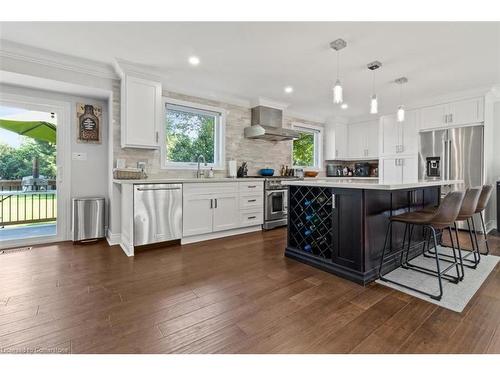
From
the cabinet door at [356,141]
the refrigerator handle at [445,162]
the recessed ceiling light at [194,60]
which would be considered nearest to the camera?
the recessed ceiling light at [194,60]

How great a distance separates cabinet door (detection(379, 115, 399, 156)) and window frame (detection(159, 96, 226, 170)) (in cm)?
339

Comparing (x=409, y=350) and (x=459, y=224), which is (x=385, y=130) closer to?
(x=459, y=224)

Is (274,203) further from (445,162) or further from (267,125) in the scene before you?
(445,162)

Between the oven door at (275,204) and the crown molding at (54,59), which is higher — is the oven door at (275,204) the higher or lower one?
the lower one

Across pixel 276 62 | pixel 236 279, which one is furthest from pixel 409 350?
pixel 276 62

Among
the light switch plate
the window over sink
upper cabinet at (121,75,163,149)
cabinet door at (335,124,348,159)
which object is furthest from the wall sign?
cabinet door at (335,124,348,159)

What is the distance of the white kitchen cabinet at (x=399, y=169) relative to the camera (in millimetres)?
4926

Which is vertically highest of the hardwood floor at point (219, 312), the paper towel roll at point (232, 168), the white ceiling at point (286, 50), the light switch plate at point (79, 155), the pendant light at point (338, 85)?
the white ceiling at point (286, 50)

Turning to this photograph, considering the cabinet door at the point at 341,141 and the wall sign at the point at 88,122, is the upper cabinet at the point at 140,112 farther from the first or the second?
the cabinet door at the point at 341,141

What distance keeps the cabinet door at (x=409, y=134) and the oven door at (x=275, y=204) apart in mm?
2591

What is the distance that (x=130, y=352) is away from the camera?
1398 mm

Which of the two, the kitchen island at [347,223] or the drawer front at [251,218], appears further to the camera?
the drawer front at [251,218]

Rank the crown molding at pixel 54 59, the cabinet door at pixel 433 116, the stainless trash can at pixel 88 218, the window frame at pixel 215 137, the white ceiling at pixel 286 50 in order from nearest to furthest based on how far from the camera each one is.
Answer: the white ceiling at pixel 286 50
the crown molding at pixel 54 59
the stainless trash can at pixel 88 218
the window frame at pixel 215 137
the cabinet door at pixel 433 116

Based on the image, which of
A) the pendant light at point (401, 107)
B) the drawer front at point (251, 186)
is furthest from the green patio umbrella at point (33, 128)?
the pendant light at point (401, 107)
